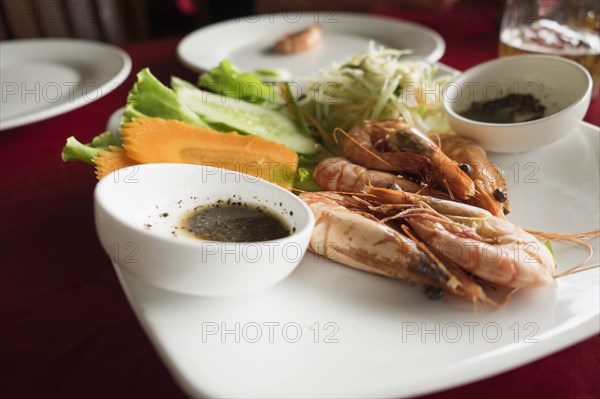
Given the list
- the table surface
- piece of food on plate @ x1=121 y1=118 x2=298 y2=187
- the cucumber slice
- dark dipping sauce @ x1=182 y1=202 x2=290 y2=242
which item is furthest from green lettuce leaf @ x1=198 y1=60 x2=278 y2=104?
dark dipping sauce @ x1=182 y1=202 x2=290 y2=242

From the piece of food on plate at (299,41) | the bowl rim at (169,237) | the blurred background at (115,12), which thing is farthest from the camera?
the blurred background at (115,12)

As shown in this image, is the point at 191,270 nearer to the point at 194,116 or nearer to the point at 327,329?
the point at 327,329

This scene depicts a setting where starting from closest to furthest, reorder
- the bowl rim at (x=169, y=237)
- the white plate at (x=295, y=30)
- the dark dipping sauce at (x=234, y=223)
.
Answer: the bowl rim at (x=169, y=237) → the dark dipping sauce at (x=234, y=223) → the white plate at (x=295, y=30)

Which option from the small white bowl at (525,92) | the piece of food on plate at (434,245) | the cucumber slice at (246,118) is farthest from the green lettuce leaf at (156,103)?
the small white bowl at (525,92)

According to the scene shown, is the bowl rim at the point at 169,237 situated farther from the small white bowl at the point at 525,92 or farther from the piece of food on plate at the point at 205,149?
the small white bowl at the point at 525,92

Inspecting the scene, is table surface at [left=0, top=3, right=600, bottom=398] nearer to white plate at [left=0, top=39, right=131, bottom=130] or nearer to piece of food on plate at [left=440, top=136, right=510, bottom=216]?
white plate at [left=0, top=39, right=131, bottom=130]

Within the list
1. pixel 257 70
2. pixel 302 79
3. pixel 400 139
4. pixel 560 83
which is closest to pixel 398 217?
pixel 400 139

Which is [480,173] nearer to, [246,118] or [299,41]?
[246,118]
